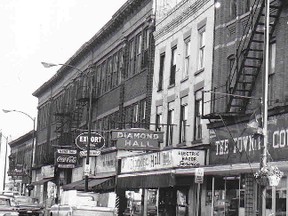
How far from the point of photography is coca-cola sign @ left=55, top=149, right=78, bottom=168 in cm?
4184

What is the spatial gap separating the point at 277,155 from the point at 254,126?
9.28 feet

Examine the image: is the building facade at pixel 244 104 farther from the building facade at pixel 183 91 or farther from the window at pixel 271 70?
the building facade at pixel 183 91

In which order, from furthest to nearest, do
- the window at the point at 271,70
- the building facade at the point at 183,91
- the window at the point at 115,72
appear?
the window at the point at 115,72 < the building facade at the point at 183,91 < the window at the point at 271,70

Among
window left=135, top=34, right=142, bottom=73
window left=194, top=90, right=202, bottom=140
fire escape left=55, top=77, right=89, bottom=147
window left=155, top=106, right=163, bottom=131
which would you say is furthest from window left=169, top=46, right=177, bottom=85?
fire escape left=55, top=77, right=89, bottom=147

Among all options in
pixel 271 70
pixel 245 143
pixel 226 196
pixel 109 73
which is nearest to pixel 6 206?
pixel 226 196

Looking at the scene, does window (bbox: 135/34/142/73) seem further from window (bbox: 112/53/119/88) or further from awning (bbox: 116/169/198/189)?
awning (bbox: 116/169/198/189)

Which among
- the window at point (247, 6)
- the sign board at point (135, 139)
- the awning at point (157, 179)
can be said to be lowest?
the awning at point (157, 179)

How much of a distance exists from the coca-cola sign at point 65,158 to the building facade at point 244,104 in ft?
59.1

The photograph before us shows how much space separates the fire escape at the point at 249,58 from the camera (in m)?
22.0

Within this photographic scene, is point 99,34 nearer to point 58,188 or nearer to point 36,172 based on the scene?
point 58,188

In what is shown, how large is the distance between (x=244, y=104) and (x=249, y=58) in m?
1.97

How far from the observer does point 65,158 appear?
A: 138 ft

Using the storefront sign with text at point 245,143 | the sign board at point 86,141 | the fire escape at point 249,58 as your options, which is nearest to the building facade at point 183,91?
the storefront sign with text at point 245,143

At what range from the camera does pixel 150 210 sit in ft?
103
